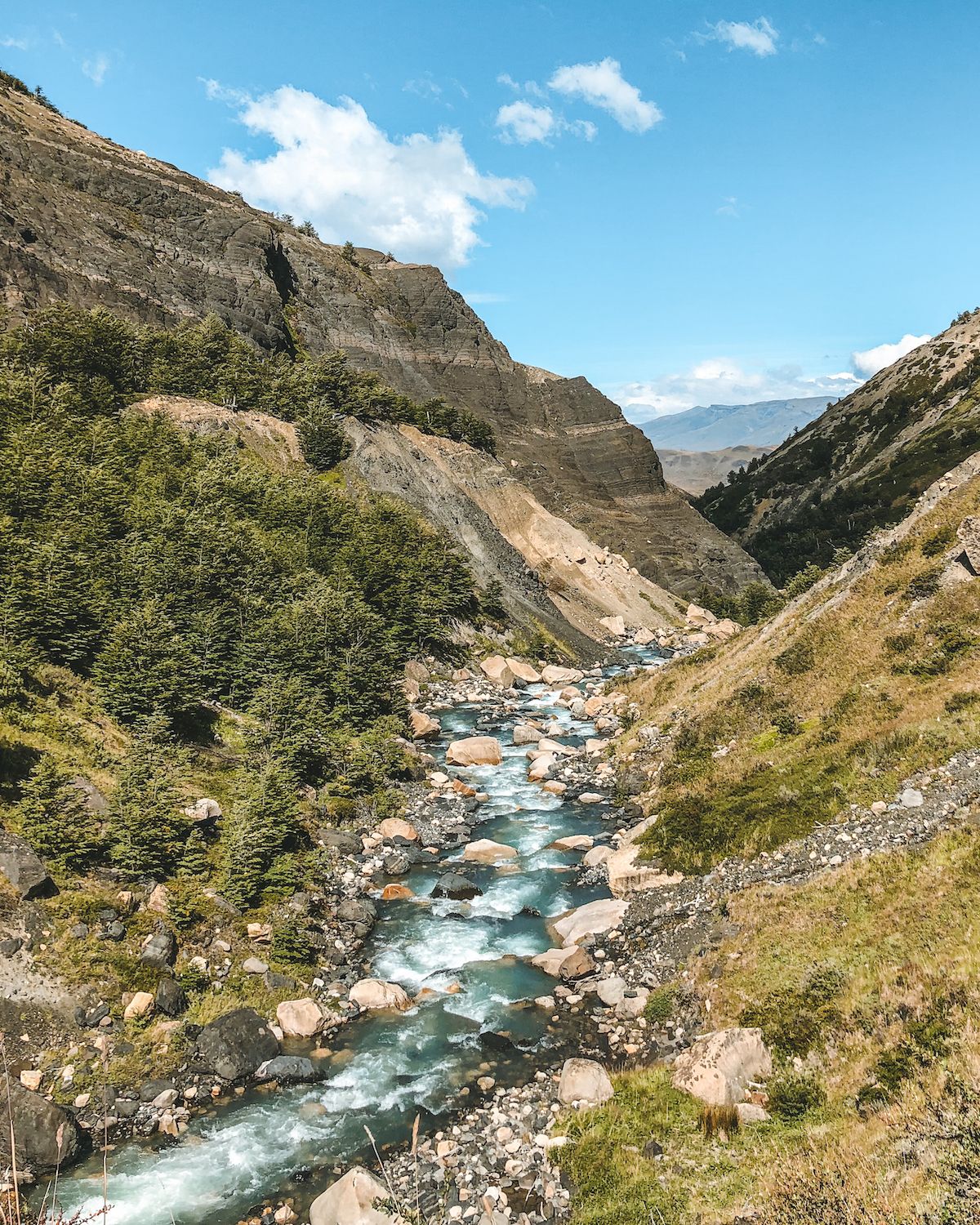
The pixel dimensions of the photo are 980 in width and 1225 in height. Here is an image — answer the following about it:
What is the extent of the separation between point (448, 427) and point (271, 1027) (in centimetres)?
9152

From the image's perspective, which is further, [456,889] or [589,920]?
[456,889]

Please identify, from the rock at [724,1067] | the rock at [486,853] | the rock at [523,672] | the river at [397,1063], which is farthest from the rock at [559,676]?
the rock at [724,1067]

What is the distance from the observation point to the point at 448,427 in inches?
3979

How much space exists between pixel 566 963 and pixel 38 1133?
43.0 feet

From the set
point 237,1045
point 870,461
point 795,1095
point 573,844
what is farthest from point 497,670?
point 870,461

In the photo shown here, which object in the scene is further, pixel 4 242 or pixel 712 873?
pixel 4 242

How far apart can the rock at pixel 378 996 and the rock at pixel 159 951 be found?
16.8 ft

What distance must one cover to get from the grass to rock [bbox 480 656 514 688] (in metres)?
43.1

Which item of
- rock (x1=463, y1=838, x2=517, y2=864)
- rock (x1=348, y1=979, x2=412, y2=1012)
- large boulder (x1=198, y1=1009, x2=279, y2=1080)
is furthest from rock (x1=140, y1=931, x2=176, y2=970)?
rock (x1=463, y1=838, x2=517, y2=864)

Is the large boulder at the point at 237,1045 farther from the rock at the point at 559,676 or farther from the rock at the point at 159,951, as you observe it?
the rock at the point at 559,676

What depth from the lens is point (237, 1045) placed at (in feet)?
55.2

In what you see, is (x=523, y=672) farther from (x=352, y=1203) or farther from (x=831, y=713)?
(x=352, y=1203)

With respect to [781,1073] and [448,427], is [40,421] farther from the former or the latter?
[448,427]

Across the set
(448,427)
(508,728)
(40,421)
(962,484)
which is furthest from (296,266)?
(962,484)
